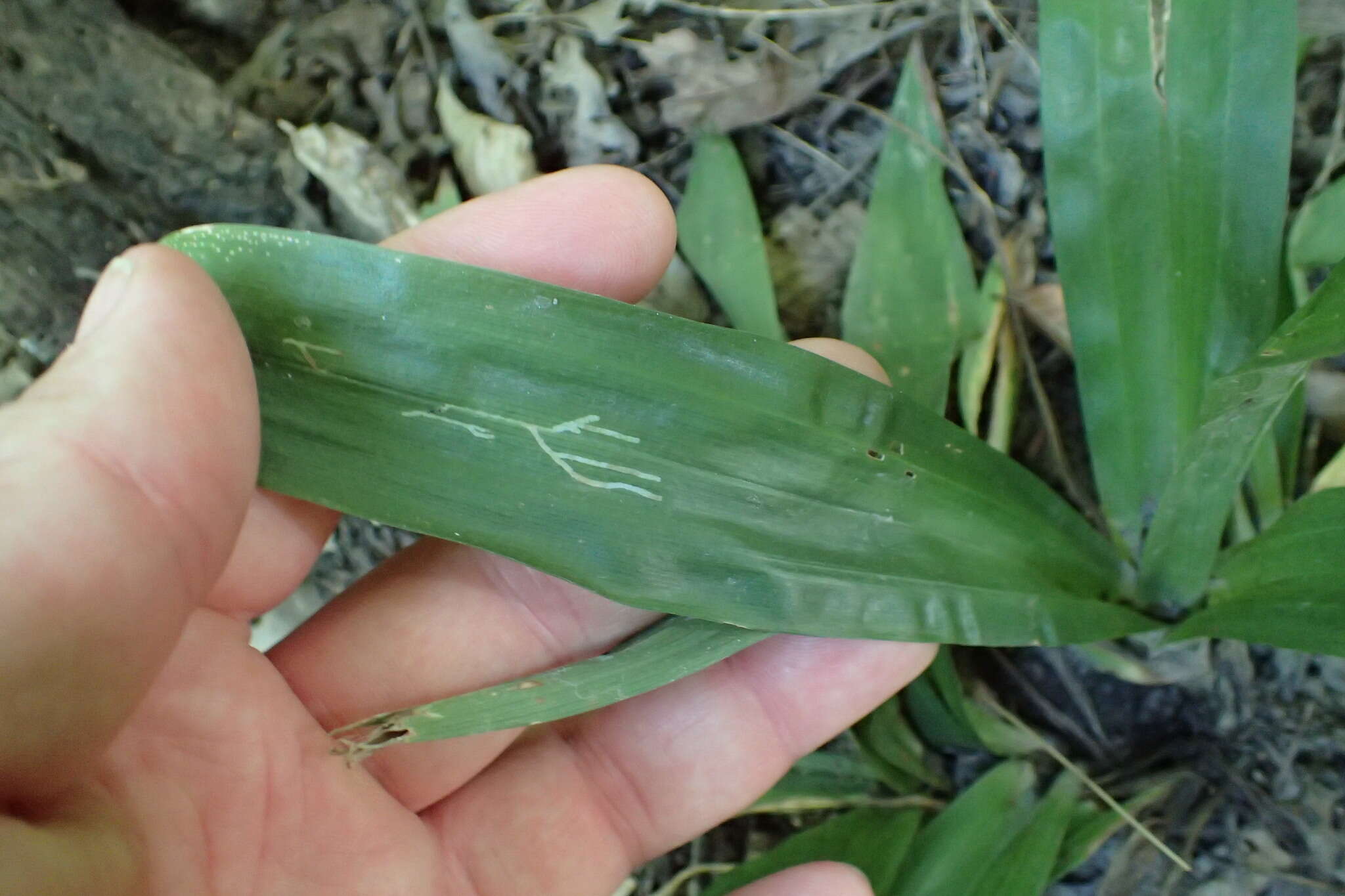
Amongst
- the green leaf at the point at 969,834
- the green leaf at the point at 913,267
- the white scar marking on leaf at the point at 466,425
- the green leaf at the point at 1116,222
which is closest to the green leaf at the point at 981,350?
the green leaf at the point at 913,267

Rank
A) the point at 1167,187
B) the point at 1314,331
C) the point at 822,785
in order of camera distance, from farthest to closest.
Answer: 1. the point at 822,785
2. the point at 1167,187
3. the point at 1314,331

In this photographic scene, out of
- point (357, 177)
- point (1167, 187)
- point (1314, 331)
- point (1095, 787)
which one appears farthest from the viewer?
point (357, 177)

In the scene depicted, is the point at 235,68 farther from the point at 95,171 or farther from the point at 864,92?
the point at 864,92

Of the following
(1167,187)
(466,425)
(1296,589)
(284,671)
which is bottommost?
(284,671)

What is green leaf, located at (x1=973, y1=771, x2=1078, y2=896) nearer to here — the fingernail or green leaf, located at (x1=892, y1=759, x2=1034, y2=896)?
green leaf, located at (x1=892, y1=759, x2=1034, y2=896)

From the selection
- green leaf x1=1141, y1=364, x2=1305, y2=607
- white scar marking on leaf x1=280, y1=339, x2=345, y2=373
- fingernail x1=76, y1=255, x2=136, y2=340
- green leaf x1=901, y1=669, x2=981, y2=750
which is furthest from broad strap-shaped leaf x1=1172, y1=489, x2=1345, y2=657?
fingernail x1=76, y1=255, x2=136, y2=340

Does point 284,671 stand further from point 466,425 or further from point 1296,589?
point 1296,589

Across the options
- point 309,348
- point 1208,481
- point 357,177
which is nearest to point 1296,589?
point 1208,481

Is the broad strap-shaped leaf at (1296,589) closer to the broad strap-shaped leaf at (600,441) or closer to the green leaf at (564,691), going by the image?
the broad strap-shaped leaf at (600,441)
